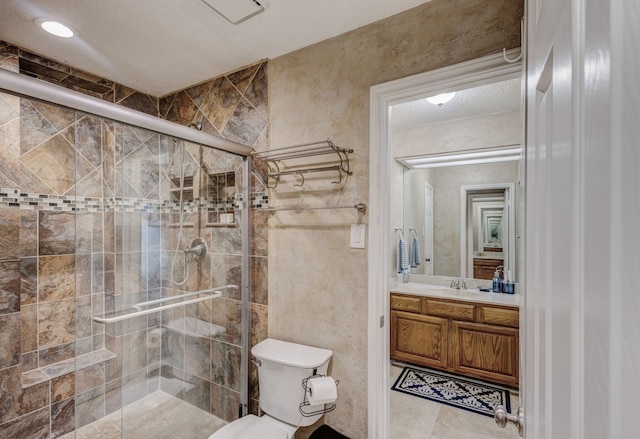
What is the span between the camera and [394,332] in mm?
2949

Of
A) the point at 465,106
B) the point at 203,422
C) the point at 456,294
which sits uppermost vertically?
the point at 465,106

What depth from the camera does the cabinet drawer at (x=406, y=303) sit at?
9.25ft

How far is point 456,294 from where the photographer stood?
2793 mm

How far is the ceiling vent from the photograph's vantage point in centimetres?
138

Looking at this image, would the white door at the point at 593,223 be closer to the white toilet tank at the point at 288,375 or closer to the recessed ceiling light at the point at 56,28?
the white toilet tank at the point at 288,375

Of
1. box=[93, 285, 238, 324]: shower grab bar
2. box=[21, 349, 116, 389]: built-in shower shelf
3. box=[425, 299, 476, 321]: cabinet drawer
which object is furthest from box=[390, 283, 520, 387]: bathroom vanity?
box=[21, 349, 116, 389]: built-in shower shelf

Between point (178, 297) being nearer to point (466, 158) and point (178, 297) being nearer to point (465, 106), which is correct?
point (465, 106)

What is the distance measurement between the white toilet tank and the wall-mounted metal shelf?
934 millimetres

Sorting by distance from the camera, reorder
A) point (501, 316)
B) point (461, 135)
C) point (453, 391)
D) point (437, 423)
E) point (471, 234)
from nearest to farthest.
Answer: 1. point (437, 423)
2. point (501, 316)
3. point (453, 391)
4. point (461, 135)
5. point (471, 234)

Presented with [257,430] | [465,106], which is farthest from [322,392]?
[465,106]

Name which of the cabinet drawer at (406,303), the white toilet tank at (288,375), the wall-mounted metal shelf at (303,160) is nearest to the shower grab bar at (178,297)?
the white toilet tank at (288,375)

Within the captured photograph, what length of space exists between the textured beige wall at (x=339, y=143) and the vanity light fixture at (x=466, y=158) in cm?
175

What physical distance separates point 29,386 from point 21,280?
0.58 m

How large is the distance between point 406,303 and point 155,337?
7.00ft
